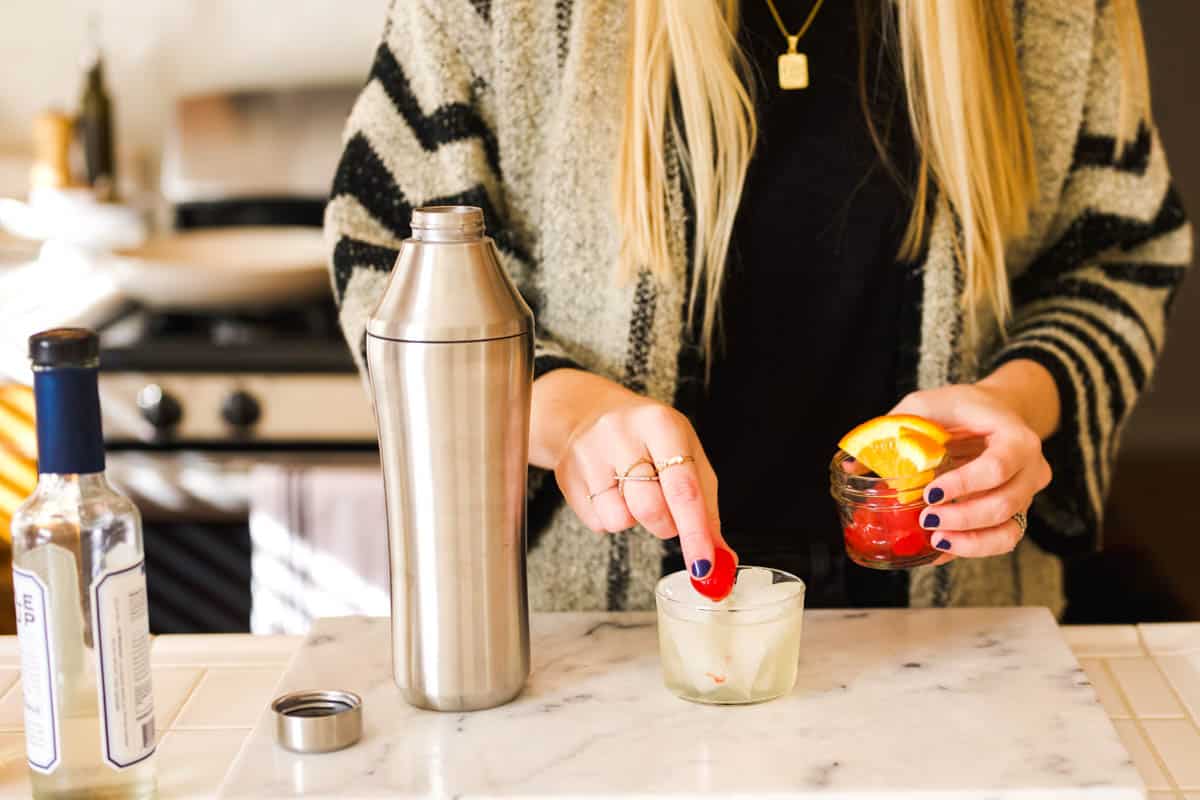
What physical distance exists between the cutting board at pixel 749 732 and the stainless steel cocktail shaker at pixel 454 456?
0.13 ft

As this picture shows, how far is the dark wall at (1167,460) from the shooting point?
2.20 metres

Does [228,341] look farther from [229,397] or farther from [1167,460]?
[1167,460]

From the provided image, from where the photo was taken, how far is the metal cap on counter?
30.0 inches

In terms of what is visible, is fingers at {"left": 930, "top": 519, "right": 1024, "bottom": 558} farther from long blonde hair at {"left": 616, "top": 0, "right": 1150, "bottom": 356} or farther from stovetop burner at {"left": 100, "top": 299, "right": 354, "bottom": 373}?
stovetop burner at {"left": 100, "top": 299, "right": 354, "bottom": 373}

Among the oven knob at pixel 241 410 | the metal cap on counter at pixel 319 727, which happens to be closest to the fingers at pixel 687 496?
the metal cap on counter at pixel 319 727

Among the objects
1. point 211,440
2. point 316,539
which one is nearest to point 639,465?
point 316,539

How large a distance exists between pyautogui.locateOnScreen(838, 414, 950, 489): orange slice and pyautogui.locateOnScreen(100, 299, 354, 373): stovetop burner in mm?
1402

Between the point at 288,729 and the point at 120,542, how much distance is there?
0.15 m

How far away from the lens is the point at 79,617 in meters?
0.70

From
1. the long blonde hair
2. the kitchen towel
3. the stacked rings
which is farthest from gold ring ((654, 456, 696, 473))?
the kitchen towel

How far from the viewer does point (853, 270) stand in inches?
47.3

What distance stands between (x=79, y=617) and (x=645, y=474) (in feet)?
1.06

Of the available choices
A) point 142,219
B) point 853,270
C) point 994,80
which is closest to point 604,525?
point 853,270

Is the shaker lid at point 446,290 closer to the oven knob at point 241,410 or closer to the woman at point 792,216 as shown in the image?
the woman at point 792,216
